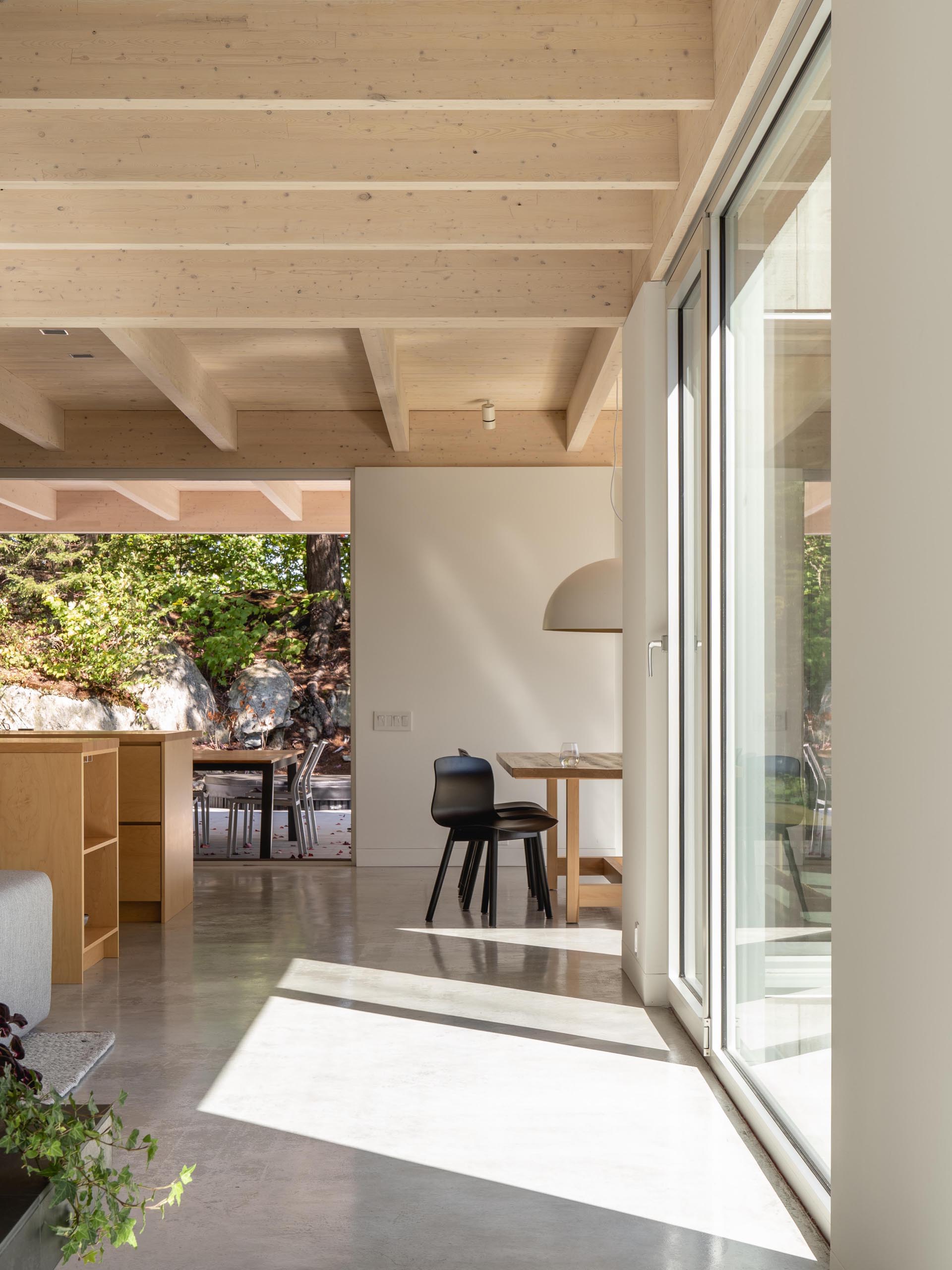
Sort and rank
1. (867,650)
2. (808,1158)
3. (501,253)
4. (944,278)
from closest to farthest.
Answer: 1. (944,278)
2. (867,650)
3. (808,1158)
4. (501,253)

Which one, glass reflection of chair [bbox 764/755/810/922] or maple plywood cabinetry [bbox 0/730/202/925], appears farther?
maple plywood cabinetry [bbox 0/730/202/925]

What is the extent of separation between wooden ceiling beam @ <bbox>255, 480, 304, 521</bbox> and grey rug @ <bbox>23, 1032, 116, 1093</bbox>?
4.73 meters

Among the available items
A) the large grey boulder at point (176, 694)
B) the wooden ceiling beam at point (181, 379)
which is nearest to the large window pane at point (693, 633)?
the wooden ceiling beam at point (181, 379)

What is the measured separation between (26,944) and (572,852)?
9.12 ft

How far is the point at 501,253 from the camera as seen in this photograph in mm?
4652

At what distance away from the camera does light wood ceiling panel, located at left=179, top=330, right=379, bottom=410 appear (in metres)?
5.97

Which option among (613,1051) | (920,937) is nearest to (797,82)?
(920,937)

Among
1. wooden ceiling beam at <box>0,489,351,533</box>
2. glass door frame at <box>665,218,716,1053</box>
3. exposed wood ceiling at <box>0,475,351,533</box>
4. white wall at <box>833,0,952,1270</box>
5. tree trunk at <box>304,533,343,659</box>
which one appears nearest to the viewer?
white wall at <box>833,0,952,1270</box>

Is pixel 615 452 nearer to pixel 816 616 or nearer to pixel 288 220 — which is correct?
pixel 288 220

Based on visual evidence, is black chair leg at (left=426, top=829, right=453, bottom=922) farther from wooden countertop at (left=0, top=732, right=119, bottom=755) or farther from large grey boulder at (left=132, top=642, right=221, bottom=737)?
large grey boulder at (left=132, top=642, right=221, bottom=737)

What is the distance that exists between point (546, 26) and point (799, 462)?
4.76ft

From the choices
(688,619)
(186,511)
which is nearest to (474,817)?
(688,619)

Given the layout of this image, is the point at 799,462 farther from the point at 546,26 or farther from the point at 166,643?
the point at 166,643

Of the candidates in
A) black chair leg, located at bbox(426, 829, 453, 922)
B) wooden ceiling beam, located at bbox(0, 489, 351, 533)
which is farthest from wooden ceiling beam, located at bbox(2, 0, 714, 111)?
wooden ceiling beam, located at bbox(0, 489, 351, 533)
